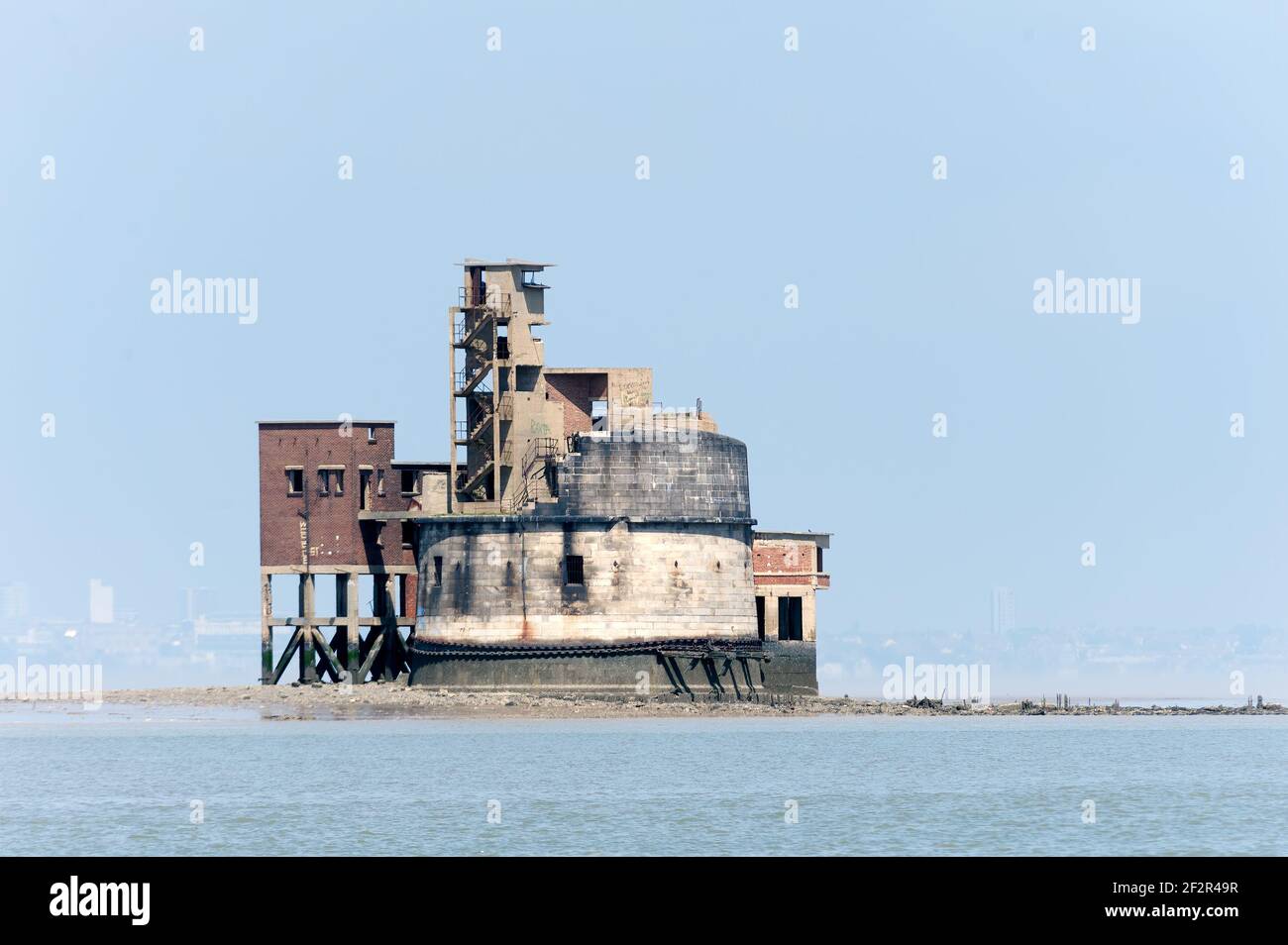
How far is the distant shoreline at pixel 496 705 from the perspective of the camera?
79562mm

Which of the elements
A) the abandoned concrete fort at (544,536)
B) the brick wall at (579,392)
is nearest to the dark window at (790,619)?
the abandoned concrete fort at (544,536)

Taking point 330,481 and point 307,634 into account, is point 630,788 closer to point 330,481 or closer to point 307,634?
point 330,481

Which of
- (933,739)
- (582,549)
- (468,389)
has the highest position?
(468,389)

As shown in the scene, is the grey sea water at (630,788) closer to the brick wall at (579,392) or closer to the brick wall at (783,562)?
the brick wall at (783,562)

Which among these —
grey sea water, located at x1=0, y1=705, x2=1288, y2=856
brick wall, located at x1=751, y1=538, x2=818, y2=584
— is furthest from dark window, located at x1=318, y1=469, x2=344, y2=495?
brick wall, located at x1=751, y1=538, x2=818, y2=584

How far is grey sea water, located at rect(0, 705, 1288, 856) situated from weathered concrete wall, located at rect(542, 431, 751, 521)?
300 inches

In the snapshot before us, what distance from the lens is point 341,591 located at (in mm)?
93938

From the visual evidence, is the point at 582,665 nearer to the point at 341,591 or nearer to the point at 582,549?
the point at 582,549

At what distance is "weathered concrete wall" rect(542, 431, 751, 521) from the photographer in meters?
80.9

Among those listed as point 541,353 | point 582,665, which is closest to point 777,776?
point 582,665

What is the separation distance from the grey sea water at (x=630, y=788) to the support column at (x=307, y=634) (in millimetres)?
8957

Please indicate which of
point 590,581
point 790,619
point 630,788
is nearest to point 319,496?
point 590,581

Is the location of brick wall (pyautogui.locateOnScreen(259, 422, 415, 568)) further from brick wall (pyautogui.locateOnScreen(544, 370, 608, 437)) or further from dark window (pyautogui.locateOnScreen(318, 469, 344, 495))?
brick wall (pyautogui.locateOnScreen(544, 370, 608, 437))

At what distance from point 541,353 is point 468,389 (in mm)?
2975
